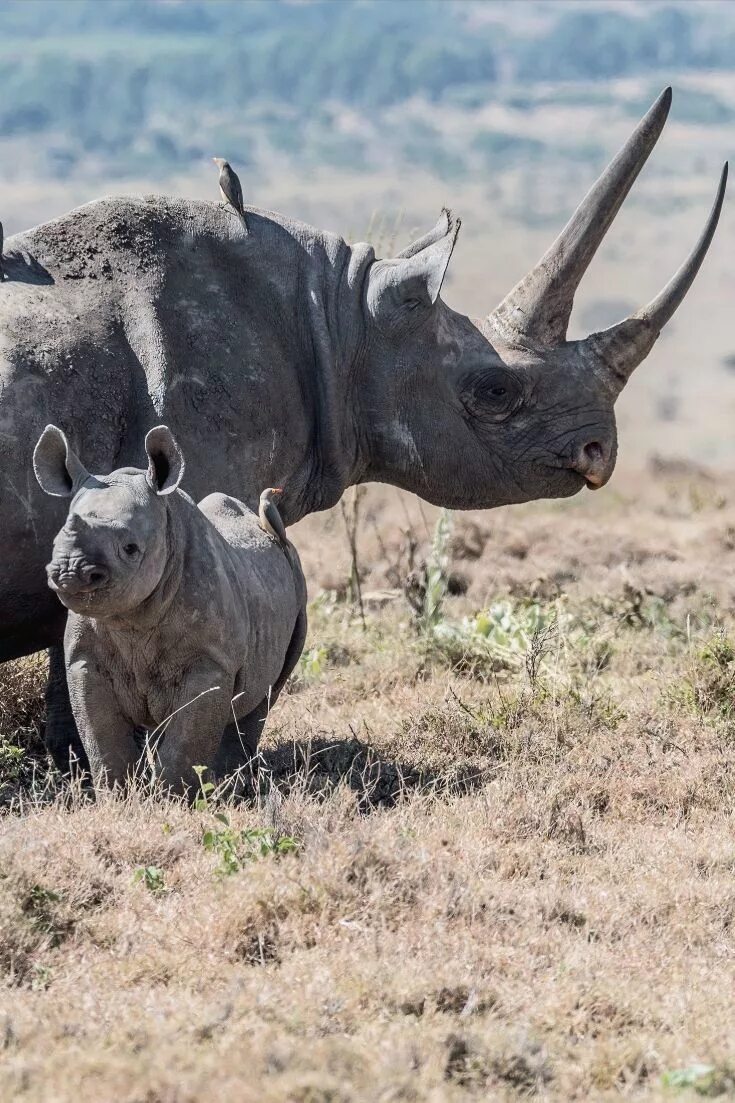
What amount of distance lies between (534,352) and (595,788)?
2.38m

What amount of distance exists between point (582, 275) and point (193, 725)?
11.0 feet

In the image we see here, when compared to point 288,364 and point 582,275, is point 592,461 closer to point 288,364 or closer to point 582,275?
point 582,275

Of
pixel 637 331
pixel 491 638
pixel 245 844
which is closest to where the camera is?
pixel 245 844

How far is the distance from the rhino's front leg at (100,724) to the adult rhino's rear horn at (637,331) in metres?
3.32

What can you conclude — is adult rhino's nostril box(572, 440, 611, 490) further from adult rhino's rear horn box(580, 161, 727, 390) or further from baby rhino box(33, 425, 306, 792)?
baby rhino box(33, 425, 306, 792)

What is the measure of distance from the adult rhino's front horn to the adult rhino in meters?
0.01

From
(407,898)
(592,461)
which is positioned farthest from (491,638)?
(407,898)

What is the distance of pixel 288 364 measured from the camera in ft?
27.7

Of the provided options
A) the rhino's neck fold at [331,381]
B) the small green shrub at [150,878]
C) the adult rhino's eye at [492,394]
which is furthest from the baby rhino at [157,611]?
the adult rhino's eye at [492,394]

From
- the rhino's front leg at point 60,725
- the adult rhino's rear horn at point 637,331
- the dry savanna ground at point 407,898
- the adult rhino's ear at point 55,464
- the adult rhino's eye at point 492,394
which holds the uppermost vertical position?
the adult rhino's rear horn at point 637,331

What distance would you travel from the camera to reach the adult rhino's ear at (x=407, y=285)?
8.58 metres

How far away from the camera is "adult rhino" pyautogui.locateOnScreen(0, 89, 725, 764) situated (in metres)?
7.70

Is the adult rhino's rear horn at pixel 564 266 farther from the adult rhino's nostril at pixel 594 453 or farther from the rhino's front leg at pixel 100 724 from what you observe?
the rhino's front leg at pixel 100 724

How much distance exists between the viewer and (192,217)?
8367mm
